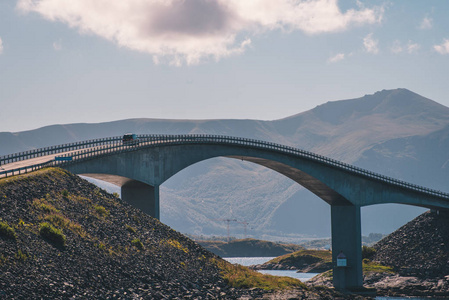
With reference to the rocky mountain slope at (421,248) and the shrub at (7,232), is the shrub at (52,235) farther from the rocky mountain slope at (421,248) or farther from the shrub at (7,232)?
the rocky mountain slope at (421,248)

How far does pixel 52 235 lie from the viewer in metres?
50.2

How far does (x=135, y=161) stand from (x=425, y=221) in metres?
67.6

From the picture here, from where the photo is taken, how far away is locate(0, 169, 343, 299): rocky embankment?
145 feet

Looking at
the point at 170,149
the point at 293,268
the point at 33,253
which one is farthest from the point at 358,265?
the point at 293,268

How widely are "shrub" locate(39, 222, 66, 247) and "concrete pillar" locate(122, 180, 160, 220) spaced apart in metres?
30.4

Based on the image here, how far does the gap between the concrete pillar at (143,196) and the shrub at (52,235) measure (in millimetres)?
30419

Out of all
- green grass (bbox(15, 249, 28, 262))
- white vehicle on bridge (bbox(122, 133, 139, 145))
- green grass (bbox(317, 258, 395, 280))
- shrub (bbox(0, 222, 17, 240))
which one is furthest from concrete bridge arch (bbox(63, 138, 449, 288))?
green grass (bbox(15, 249, 28, 262))

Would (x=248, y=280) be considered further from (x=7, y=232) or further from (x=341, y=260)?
(x=341, y=260)

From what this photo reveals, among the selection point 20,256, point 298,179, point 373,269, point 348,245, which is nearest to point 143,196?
point 20,256

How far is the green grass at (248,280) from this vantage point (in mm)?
63531

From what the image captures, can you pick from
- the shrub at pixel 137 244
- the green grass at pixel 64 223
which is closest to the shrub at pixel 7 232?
the green grass at pixel 64 223

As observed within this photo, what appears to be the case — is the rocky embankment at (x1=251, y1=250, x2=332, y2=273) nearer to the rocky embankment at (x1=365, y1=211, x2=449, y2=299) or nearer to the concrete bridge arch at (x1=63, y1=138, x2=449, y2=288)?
Result: the rocky embankment at (x1=365, y1=211, x2=449, y2=299)

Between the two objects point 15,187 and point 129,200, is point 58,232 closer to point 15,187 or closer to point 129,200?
point 15,187

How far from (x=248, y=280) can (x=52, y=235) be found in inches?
874
